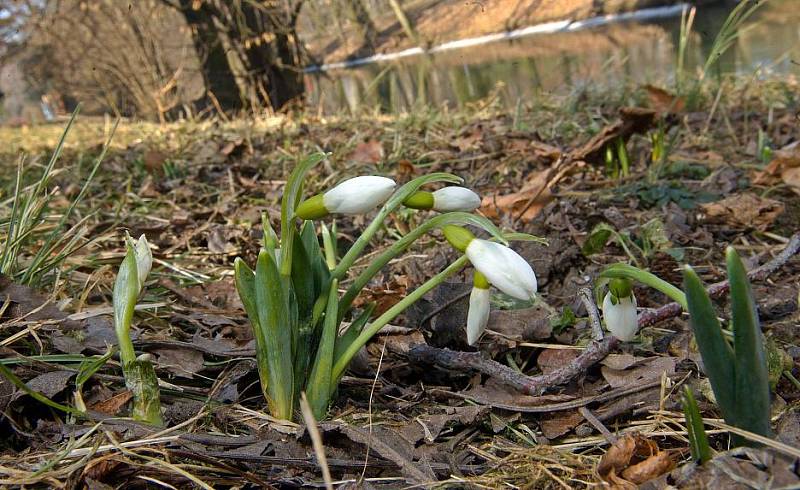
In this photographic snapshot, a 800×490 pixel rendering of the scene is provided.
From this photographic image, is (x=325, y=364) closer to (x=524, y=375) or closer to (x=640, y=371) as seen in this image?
(x=524, y=375)

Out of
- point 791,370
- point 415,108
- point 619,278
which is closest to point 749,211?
point 791,370

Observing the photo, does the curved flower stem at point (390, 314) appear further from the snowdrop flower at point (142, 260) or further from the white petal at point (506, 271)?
the snowdrop flower at point (142, 260)

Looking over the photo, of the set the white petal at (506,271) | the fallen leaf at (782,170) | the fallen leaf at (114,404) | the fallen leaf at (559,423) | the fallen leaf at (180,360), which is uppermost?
the white petal at (506,271)

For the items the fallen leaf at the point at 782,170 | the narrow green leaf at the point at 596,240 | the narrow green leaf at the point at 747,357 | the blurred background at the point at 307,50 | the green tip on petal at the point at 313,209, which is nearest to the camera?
the narrow green leaf at the point at 747,357

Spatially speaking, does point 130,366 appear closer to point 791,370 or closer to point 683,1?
point 791,370

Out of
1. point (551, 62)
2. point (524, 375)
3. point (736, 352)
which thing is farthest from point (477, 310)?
point (551, 62)

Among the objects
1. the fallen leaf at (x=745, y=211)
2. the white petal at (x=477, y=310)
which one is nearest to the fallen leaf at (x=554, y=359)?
the white petal at (x=477, y=310)
